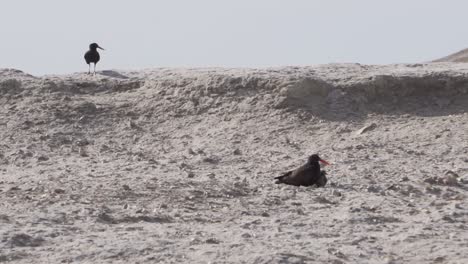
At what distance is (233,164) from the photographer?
13.5 m

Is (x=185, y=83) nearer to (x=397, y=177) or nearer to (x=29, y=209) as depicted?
(x=397, y=177)

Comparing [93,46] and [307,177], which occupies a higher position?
[93,46]

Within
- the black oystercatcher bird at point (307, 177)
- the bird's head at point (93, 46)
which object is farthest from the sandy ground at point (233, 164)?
the bird's head at point (93, 46)

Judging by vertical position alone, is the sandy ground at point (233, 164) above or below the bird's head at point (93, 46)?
below

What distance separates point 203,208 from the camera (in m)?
10.1

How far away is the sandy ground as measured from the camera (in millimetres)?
8383

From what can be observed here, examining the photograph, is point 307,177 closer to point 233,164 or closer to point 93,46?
point 233,164

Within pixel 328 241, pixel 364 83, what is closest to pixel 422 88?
pixel 364 83

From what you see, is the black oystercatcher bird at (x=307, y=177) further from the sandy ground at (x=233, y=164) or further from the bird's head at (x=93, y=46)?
the bird's head at (x=93, y=46)

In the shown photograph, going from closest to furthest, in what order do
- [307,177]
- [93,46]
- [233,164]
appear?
1. [307,177]
2. [233,164]
3. [93,46]

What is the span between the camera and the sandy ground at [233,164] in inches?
330

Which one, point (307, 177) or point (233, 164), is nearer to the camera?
point (307, 177)

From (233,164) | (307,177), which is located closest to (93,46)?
(233,164)

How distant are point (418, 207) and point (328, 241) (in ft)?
6.21
